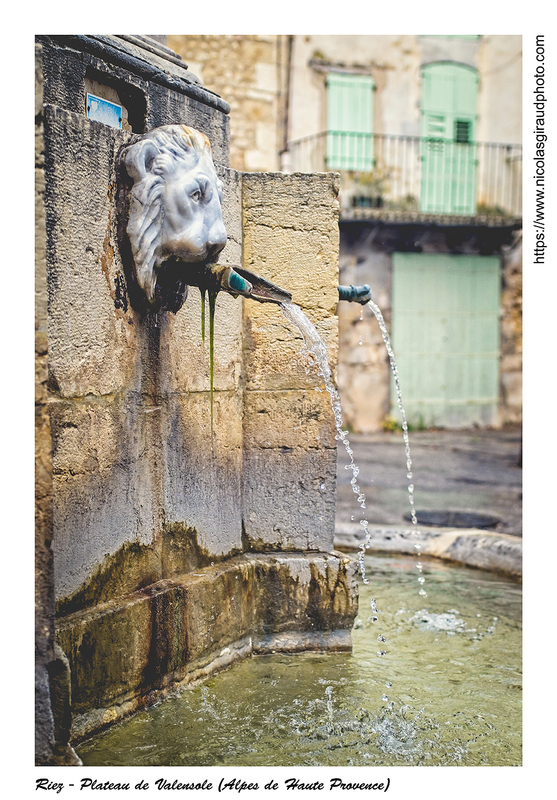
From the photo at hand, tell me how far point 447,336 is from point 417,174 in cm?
255

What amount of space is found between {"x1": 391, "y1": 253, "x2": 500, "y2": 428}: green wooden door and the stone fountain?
31.0 feet

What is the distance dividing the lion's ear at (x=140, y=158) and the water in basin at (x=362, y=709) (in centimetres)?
166

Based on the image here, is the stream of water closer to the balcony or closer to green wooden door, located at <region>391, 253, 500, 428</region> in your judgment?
green wooden door, located at <region>391, 253, 500, 428</region>

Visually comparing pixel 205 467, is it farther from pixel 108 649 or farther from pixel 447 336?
pixel 447 336

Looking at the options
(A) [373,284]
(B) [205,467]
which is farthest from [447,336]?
(B) [205,467]

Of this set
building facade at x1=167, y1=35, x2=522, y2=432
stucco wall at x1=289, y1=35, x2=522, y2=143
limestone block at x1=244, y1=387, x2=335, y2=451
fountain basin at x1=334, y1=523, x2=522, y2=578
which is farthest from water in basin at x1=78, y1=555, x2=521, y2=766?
stucco wall at x1=289, y1=35, x2=522, y2=143

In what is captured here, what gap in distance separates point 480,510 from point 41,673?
15.9 ft

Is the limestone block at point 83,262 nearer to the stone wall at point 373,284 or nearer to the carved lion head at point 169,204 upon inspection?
the carved lion head at point 169,204

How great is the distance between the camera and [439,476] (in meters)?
8.21

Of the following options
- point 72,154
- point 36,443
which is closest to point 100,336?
point 72,154

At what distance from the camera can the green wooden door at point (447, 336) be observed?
12719mm

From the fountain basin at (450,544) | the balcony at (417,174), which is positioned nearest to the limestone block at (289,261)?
the fountain basin at (450,544)

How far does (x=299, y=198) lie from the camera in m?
3.22
